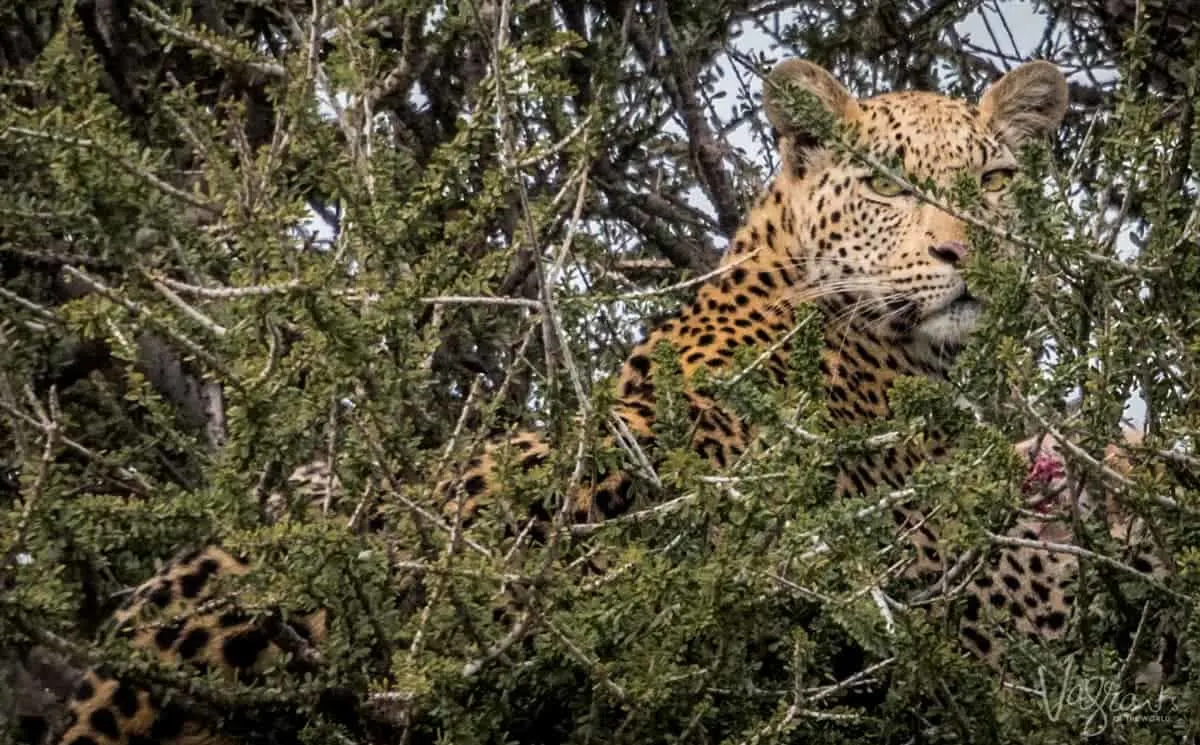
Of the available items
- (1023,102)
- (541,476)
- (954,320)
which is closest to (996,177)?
(1023,102)

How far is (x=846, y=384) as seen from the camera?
229 inches

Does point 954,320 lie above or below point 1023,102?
below

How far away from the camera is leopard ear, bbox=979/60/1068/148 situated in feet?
20.3

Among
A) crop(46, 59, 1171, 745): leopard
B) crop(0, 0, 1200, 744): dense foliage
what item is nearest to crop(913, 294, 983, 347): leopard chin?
crop(46, 59, 1171, 745): leopard

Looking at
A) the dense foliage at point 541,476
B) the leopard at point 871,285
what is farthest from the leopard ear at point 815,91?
the dense foliage at point 541,476

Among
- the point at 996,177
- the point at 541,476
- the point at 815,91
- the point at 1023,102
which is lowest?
the point at 541,476

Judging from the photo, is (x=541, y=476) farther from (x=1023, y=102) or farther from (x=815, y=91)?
(x=1023, y=102)

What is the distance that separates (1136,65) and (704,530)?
1.05 meters

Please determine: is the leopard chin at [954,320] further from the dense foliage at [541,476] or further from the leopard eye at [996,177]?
the dense foliage at [541,476]

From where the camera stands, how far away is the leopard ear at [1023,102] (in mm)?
6188

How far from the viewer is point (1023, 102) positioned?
620 cm

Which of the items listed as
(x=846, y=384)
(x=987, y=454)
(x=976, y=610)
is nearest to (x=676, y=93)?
(x=846, y=384)

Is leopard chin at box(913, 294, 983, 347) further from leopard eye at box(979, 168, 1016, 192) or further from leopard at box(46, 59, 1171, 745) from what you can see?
leopard eye at box(979, 168, 1016, 192)

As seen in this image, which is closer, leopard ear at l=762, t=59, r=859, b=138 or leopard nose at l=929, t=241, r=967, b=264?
leopard nose at l=929, t=241, r=967, b=264
